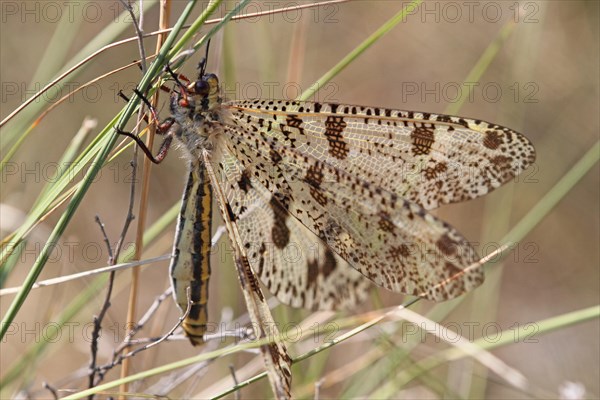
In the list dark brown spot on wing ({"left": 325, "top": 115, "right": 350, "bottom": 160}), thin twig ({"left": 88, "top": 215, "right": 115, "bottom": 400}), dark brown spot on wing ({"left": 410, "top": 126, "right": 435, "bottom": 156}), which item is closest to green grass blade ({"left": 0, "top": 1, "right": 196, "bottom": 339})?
thin twig ({"left": 88, "top": 215, "right": 115, "bottom": 400})

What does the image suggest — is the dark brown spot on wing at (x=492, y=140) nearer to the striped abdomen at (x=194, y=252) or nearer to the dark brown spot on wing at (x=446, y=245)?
the dark brown spot on wing at (x=446, y=245)

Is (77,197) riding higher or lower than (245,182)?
lower

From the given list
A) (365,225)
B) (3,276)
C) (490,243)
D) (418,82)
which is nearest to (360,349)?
(490,243)

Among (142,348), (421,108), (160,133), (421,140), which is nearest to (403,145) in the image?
(421,140)

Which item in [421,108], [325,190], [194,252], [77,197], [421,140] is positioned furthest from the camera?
[421,108]

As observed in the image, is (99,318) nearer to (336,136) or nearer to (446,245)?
(336,136)

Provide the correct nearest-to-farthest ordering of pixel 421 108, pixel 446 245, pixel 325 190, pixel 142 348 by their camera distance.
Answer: pixel 446 245, pixel 142 348, pixel 325 190, pixel 421 108

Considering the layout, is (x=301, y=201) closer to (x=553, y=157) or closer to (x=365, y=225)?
(x=365, y=225)
